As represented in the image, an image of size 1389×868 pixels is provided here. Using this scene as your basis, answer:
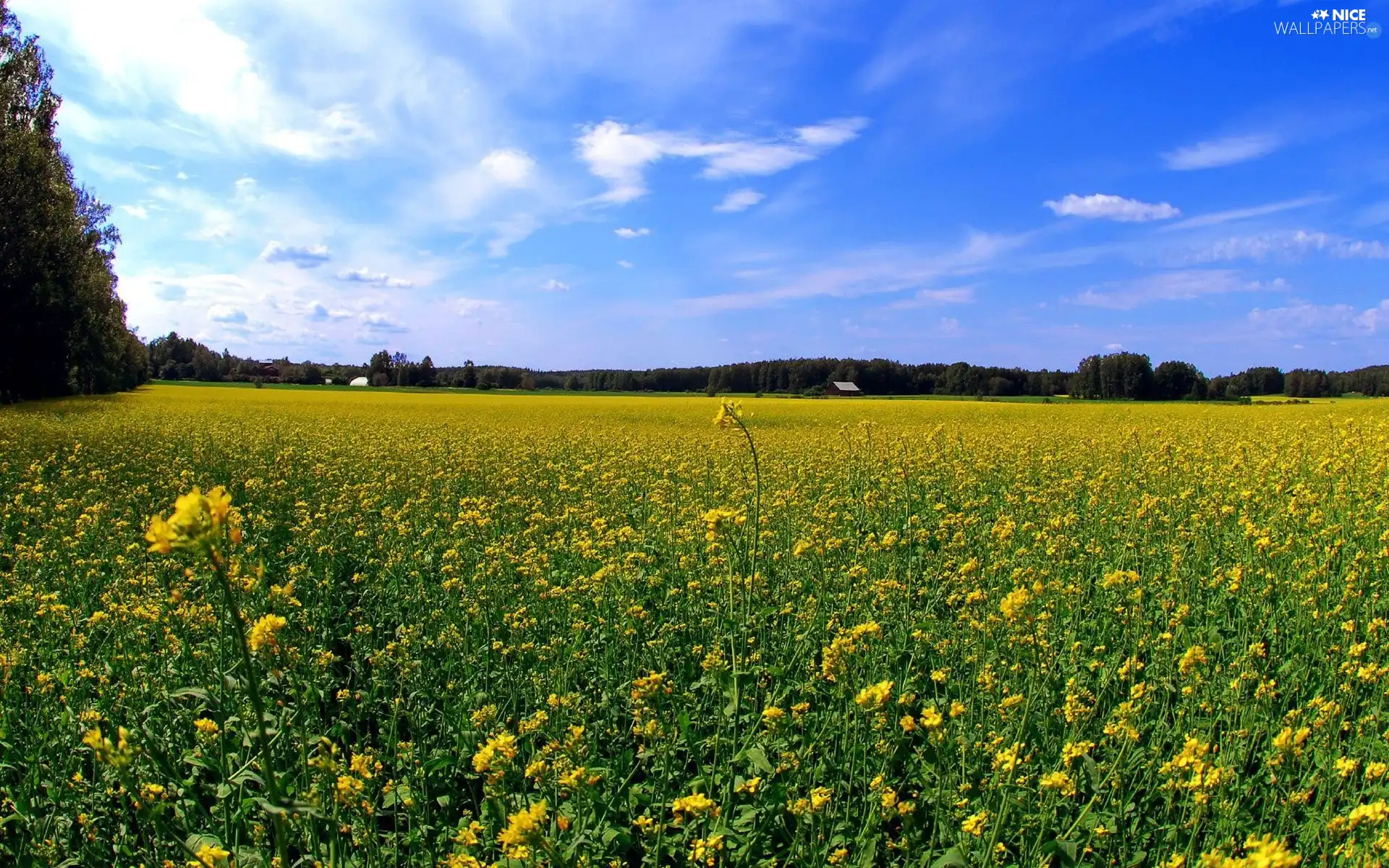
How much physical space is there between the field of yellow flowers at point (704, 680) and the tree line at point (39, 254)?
24.3 metres

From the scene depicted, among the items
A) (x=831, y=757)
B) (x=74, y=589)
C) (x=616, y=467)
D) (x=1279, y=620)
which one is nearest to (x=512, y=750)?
(x=831, y=757)

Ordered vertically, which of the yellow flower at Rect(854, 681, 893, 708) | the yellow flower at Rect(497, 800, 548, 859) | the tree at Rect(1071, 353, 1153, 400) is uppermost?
the tree at Rect(1071, 353, 1153, 400)

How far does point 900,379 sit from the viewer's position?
2781 inches

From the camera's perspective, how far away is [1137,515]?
18.2 ft

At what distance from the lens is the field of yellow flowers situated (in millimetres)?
2623

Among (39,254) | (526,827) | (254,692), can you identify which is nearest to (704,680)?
(526,827)

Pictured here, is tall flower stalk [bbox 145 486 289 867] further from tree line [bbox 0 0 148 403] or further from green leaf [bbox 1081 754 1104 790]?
tree line [bbox 0 0 148 403]

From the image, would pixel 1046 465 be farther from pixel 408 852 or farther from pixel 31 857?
pixel 31 857

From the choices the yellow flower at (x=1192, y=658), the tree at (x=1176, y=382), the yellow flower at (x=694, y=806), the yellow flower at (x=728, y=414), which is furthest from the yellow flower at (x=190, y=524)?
the tree at (x=1176, y=382)

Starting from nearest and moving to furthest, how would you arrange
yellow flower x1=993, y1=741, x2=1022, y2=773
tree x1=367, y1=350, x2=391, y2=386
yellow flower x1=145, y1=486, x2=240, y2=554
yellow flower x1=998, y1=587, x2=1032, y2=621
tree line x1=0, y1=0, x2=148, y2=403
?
yellow flower x1=145, y1=486, x2=240, y2=554, yellow flower x1=993, y1=741, x2=1022, y2=773, yellow flower x1=998, y1=587, x2=1032, y2=621, tree line x1=0, y1=0, x2=148, y2=403, tree x1=367, y1=350, x2=391, y2=386

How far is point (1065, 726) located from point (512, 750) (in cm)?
275

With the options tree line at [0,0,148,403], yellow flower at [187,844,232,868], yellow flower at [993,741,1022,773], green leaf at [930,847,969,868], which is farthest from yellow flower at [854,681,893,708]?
tree line at [0,0,148,403]

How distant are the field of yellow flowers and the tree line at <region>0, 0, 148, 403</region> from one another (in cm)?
2431

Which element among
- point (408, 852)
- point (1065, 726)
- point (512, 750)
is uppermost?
point (512, 750)
